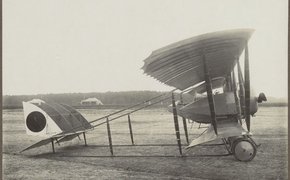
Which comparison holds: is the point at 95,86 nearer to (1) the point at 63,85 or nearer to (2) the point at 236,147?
(1) the point at 63,85

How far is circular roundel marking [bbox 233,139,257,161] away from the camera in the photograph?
6.02 meters

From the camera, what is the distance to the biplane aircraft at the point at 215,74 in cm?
492

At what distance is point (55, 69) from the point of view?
281 inches

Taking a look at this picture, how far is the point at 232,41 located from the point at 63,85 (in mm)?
4566

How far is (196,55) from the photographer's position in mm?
5621

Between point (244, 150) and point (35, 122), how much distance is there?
4.70m

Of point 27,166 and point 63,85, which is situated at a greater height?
point 63,85

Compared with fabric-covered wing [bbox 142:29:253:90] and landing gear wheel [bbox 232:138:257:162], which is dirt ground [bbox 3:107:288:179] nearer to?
landing gear wheel [bbox 232:138:257:162]

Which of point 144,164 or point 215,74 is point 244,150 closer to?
point 144,164

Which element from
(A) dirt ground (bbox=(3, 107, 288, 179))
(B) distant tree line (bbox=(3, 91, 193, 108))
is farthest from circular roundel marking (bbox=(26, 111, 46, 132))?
(B) distant tree line (bbox=(3, 91, 193, 108))

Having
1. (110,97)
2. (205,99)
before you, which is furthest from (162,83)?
(110,97)

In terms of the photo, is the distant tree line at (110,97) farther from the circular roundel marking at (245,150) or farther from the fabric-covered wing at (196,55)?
the circular roundel marking at (245,150)

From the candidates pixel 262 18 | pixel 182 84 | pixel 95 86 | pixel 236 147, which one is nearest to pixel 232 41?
pixel 262 18

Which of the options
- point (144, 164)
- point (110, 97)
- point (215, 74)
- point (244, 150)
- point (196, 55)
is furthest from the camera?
point (110, 97)
